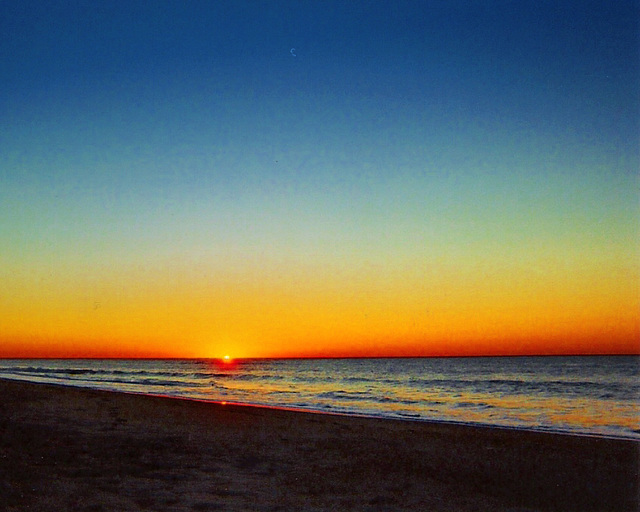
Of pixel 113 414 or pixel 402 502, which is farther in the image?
pixel 113 414

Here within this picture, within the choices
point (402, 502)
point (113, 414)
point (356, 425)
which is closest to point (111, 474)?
point (402, 502)

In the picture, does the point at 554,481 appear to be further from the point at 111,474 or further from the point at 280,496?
the point at 111,474

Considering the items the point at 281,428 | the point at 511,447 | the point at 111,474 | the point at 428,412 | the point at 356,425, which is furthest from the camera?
the point at 428,412

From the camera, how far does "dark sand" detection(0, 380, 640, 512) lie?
710 cm

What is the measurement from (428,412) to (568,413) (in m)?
6.18

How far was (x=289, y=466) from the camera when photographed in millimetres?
9398

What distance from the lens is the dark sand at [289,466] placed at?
7.10 m

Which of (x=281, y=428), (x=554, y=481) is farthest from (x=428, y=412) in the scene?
(x=554, y=481)

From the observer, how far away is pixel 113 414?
15156 mm

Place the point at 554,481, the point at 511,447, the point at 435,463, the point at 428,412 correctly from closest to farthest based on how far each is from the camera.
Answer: the point at 554,481 → the point at 435,463 → the point at 511,447 → the point at 428,412

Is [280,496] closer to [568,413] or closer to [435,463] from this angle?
[435,463]

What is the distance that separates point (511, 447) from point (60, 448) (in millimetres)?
8835

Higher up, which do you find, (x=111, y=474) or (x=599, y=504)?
(x=111, y=474)

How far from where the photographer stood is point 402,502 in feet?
24.5
